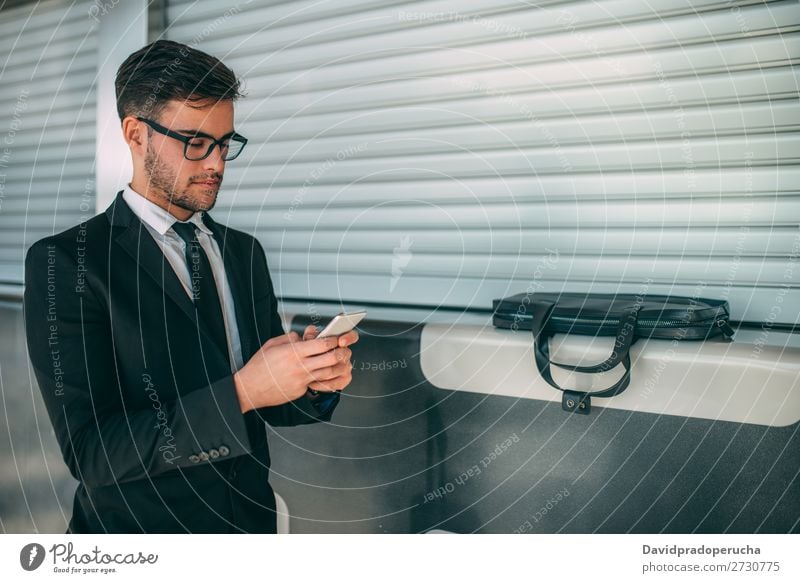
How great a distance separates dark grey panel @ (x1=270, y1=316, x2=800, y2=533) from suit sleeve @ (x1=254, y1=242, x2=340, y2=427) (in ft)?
0.58

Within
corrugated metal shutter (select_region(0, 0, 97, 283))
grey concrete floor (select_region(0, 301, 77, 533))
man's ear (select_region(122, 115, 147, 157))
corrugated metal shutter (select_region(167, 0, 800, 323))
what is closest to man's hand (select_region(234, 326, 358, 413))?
man's ear (select_region(122, 115, 147, 157))

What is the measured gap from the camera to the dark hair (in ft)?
4.11

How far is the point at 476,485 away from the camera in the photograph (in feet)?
4.77

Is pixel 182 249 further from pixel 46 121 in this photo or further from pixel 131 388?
pixel 46 121

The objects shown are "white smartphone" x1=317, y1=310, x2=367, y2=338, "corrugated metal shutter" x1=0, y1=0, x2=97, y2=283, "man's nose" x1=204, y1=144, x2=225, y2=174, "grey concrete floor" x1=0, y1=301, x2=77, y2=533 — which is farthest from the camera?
"corrugated metal shutter" x1=0, y1=0, x2=97, y2=283

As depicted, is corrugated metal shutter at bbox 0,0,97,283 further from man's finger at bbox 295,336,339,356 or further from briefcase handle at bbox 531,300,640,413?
briefcase handle at bbox 531,300,640,413

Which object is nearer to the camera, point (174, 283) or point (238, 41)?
point (174, 283)

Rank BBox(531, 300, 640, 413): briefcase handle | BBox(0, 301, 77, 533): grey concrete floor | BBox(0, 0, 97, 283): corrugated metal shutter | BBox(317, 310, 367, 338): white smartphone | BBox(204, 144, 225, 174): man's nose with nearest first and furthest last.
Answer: BBox(317, 310, 367, 338): white smartphone → BBox(531, 300, 640, 413): briefcase handle → BBox(204, 144, 225, 174): man's nose → BBox(0, 301, 77, 533): grey concrete floor → BBox(0, 0, 97, 283): corrugated metal shutter

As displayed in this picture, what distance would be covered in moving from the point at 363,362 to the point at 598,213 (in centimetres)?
67

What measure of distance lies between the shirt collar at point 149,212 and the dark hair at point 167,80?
16 cm
